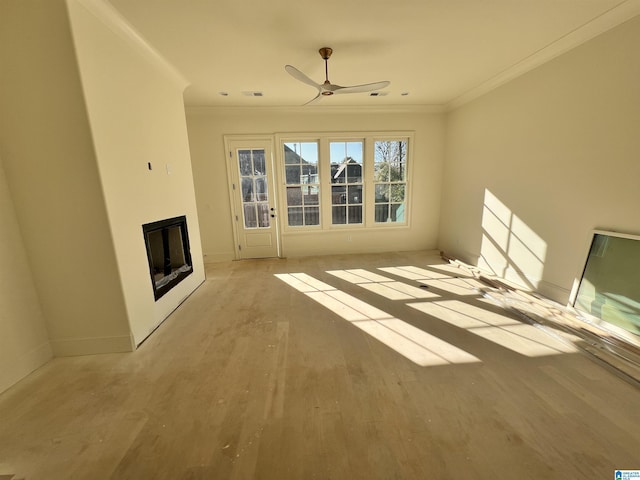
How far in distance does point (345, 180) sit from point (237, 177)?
2.13m

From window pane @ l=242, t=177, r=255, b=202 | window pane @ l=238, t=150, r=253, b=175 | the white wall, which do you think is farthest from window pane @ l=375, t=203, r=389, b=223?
the white wall

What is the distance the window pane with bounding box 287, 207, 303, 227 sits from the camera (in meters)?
5.14

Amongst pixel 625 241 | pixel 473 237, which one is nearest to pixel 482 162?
pixel 473 237

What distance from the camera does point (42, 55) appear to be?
1.84m

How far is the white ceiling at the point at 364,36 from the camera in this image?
6.97 ft

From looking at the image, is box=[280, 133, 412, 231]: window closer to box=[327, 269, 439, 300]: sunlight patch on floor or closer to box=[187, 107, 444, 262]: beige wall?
box=[187, 107, 444, 262]: beige wall

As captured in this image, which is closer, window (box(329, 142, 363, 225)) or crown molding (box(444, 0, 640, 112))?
crown molding (box(444, 0, 640, 112))

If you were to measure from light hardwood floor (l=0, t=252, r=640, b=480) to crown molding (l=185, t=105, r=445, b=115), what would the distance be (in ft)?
12.3

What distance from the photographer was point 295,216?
5160 millimetres

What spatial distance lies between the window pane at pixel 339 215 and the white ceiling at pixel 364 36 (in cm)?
224

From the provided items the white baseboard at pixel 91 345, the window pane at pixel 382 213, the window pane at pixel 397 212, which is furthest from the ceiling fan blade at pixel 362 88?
the white baseboard at pixel 91 345

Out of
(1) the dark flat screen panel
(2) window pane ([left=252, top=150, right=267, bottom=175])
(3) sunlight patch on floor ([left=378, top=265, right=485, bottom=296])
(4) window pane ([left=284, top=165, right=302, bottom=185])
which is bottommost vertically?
(3) sunlight patch on floor ([left=378, top=265, right=485, bottom=296])

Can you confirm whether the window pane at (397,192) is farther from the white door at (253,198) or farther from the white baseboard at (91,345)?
the white baseboard at (91,345)

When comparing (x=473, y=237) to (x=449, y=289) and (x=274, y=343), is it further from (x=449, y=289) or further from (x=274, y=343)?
(x=274, y=343)
